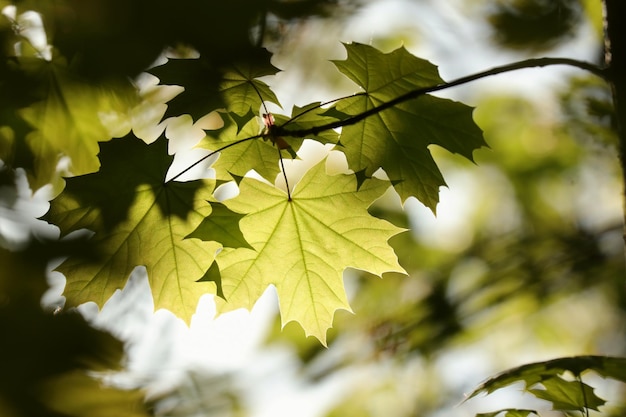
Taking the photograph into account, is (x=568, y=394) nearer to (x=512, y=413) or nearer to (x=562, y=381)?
(x=562, y=381)

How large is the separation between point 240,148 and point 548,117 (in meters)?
3.57

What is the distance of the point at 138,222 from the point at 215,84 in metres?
0.47

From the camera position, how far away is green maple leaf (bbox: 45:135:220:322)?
5.26ft

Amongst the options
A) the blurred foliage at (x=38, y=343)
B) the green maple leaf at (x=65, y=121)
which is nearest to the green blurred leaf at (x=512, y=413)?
the blurred foliage at (x=38, y=343)

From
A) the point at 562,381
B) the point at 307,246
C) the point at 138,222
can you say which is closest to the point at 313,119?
the point at 307,246

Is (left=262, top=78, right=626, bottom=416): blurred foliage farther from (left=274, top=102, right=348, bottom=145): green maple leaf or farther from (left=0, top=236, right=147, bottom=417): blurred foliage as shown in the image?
(left=0, top=236, right=147, bottom=417): blurred foliage

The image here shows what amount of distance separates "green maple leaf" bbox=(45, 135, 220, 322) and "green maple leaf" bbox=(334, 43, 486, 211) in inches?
19.4

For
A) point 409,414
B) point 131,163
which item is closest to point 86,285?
point 131,163

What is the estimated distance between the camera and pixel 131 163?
1640mm

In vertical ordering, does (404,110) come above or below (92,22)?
above

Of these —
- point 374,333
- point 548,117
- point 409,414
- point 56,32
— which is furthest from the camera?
point 548,117

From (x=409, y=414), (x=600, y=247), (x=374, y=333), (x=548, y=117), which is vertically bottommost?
(x=409, y=414)

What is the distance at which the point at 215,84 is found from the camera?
1.60m

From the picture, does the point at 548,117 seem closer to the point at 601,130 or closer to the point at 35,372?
the point at 601,130
